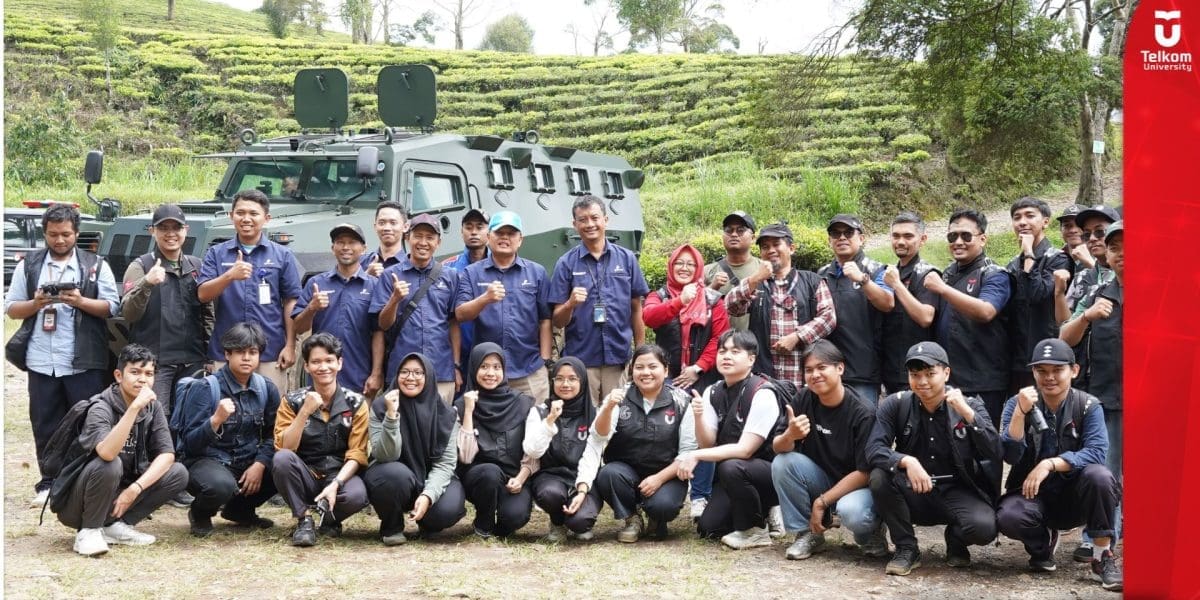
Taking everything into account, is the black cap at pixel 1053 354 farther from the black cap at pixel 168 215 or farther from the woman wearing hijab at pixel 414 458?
the black cap at pixel 168 215

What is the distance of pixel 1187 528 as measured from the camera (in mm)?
3385

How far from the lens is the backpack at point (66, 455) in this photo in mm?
5848

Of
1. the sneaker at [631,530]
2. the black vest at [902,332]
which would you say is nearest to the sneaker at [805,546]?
the sneaker at [631,530]

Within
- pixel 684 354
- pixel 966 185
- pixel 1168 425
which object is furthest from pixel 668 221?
pixel 1168 425

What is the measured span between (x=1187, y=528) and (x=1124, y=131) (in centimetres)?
109

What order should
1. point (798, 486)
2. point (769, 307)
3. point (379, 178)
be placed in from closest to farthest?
point (798, 486), point (769, 307), point (379, 178)

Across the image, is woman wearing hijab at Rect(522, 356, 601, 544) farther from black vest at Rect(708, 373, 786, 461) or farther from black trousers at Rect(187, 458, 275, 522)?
black trousers at Rect(187, 458, 275, 522)

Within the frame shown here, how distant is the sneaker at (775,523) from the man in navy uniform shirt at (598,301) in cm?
133

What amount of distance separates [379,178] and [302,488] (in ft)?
13.4

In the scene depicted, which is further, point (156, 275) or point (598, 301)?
point (598, 301)

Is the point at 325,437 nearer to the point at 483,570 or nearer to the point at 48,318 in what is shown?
the point at 483,570

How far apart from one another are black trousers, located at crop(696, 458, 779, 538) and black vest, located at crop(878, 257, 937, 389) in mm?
956

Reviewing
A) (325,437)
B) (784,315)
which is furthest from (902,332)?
(325,437)

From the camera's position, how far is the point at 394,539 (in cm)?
621
